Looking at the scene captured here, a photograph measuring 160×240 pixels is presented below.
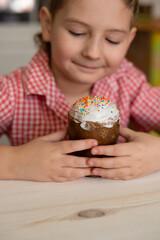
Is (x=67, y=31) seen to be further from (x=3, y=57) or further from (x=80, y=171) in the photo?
(x=3, y=57)

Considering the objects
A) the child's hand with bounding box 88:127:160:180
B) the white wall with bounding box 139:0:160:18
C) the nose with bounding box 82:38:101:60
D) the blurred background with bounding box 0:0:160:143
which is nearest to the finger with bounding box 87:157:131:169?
the child's hand with bounding box 88:127:160:180

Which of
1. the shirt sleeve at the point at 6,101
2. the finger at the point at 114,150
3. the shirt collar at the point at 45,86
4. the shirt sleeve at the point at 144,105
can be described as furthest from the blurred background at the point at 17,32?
the finger at the point at 114,150

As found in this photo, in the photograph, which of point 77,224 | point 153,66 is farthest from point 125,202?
point 153,66

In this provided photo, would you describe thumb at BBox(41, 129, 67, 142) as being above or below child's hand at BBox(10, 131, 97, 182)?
above

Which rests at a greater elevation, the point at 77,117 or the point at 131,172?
the point at 77,117

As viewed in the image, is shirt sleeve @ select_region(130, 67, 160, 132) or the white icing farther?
shirt sleeve @ select_region(130, 67, 160, 132)

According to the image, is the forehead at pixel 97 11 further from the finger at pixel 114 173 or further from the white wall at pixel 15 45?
the white wall at pixel 15 45

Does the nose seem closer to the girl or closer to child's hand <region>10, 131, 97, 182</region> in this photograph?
the girl
